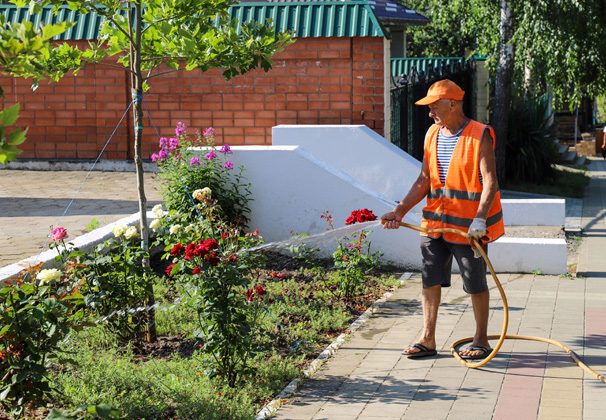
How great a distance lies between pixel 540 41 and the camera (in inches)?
563

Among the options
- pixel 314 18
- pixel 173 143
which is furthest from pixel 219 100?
pixel 173 143

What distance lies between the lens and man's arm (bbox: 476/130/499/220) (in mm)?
5430

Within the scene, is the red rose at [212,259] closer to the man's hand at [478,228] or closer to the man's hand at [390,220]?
the man's hand at [390,220]

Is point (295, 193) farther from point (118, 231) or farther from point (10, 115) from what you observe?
point (10, 115)

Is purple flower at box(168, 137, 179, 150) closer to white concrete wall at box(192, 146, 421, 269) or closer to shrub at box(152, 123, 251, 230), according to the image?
shrub at box(152, 123, 251, 230)

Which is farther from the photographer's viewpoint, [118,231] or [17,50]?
[118,231]

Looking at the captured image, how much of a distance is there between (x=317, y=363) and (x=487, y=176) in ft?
5.84

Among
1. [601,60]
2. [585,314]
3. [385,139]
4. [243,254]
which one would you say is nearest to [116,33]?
[243,254]

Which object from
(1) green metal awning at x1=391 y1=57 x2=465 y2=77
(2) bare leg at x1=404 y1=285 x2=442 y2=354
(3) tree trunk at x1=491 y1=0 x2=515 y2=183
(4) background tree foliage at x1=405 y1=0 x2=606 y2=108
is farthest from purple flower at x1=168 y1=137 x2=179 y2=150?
(1) green metal awning at x1=391 y1=57 x2=465 y2=77

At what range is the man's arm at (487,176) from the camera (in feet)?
17.8

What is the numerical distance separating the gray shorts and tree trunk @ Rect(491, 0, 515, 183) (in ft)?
33.5

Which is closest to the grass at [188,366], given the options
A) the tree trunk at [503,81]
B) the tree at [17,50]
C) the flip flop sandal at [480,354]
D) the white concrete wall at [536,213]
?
the flip flop sandal at [480,354]

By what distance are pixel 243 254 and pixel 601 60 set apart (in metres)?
11.3

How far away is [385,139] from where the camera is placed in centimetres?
1103
